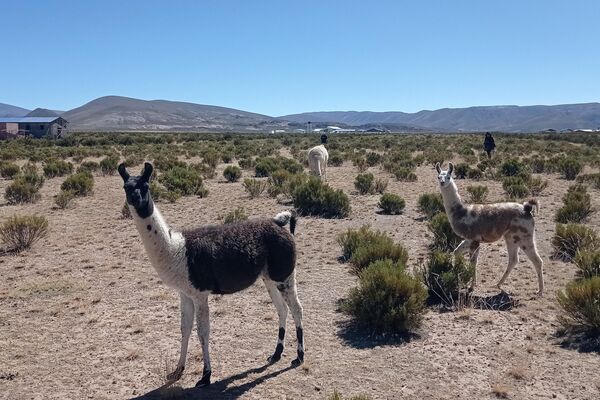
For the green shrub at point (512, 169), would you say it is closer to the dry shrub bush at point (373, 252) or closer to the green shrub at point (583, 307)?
the dry shrub bush at point (373, 252)

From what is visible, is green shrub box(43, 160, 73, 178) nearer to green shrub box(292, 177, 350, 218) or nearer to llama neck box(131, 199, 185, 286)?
green shrub box(292, 177, 350, 218)

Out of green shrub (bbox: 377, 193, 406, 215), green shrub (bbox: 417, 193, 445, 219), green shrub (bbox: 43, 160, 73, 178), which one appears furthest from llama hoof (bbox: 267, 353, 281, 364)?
green shrub (bbox: 43, 160, 73, 178)

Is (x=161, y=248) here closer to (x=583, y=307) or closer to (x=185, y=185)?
(x=583, y=307)

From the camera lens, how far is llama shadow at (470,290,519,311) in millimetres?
8055

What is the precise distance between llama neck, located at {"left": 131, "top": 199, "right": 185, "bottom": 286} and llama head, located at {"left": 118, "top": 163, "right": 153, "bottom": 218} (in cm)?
8

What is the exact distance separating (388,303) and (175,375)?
112 inches

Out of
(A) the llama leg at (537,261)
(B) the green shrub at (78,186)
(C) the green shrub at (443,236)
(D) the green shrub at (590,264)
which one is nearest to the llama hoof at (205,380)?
(A) the llama leg at (537,261)

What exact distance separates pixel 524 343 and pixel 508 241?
93.8 inches

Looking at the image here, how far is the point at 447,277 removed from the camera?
8.34 meters

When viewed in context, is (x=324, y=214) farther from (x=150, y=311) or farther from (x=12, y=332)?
(x=12, y=332)

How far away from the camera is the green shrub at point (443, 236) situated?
37.2 ft

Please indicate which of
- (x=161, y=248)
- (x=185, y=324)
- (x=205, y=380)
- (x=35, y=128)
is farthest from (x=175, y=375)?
(x=35, y=128)

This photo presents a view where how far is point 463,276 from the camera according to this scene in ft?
28.0

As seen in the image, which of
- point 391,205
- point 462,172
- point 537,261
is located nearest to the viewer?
point 537,261
